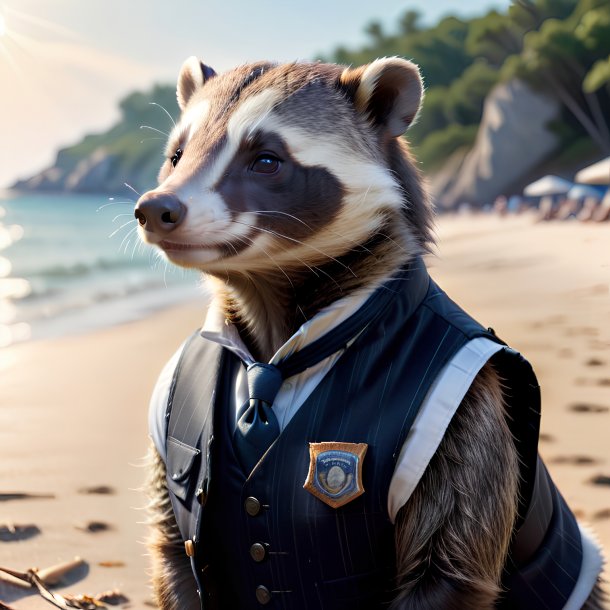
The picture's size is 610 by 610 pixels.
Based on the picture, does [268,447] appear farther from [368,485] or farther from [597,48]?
[597,48]

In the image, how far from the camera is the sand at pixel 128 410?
4.32 m

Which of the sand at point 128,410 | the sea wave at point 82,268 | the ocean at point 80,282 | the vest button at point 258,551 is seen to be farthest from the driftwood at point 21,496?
the sea wave at point 82,268

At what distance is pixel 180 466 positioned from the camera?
2.56 m

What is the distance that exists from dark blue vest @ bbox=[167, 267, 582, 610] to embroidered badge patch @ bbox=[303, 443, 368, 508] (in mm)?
26

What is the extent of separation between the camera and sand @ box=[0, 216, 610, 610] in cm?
432

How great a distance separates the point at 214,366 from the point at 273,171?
0.66m

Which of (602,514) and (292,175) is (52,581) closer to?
(292,175)

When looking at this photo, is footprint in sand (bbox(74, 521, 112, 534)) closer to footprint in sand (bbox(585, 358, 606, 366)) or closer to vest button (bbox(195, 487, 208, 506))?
vest button (bbox(195, 487, 208, 506))

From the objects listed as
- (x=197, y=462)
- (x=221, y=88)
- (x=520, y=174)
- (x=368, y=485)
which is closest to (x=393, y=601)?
(x=368, y=485)

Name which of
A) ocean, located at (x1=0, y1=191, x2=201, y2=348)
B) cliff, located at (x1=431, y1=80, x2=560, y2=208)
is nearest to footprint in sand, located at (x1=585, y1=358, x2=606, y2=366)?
ocean, located at (x1=0, y1=191, x2=201, y2=348)

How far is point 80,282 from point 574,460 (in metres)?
13.5

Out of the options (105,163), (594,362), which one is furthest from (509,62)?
(105,163)

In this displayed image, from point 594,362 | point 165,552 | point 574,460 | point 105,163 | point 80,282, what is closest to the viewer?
point 165,552

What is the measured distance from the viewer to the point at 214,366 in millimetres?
2604
